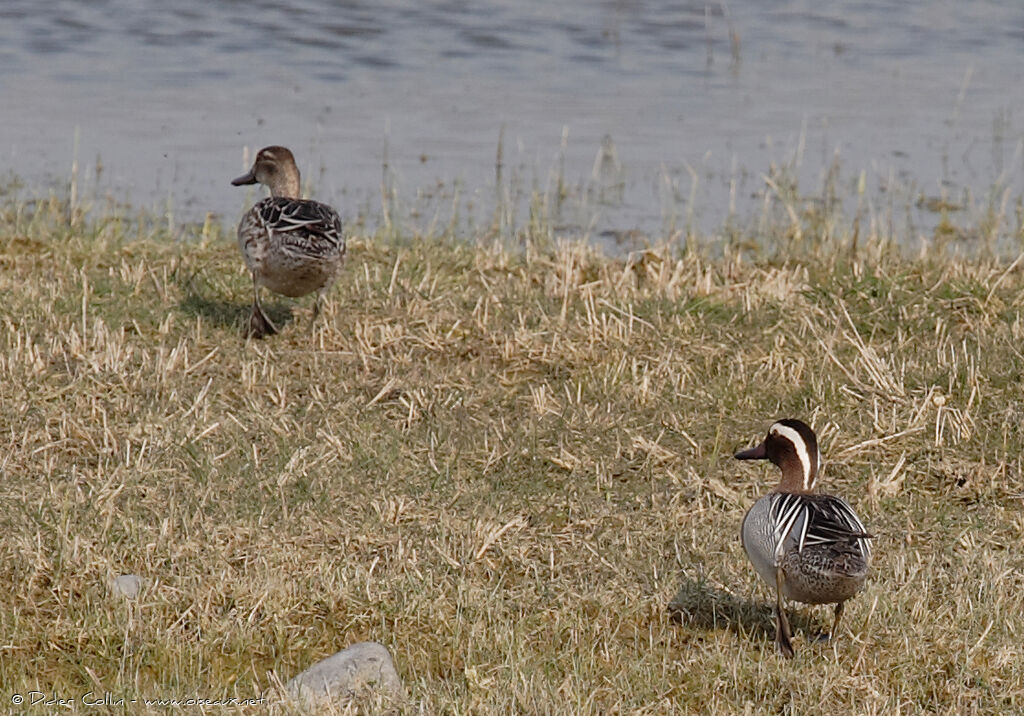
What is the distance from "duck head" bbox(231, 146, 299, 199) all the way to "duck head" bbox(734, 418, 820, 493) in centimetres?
410

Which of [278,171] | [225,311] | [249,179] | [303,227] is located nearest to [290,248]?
[303,227]

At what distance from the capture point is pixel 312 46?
53.1 ft

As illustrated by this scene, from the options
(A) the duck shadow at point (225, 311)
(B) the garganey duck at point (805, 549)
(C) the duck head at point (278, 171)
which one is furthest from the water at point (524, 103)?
(B) the garganey duck at point (805, 549)

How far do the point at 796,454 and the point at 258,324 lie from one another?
3276mm

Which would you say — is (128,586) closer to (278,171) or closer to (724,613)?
(724,613)

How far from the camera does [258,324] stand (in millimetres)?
7379

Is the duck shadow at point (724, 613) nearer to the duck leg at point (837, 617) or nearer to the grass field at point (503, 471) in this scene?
the grass field at point (503, 471)

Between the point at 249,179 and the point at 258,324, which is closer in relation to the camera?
the point at 258,324

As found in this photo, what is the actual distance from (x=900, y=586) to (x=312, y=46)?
12.3 m

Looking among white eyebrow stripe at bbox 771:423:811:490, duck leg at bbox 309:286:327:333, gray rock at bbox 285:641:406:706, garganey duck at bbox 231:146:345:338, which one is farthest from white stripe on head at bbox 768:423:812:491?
duck leg at bbox 309:286:327:333

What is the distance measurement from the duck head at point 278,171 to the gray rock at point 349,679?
14.0 feet

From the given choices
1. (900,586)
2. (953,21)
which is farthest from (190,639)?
(953,21)

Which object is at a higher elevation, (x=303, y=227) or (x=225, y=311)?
(x=303, y=227)

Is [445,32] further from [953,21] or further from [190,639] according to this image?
[190,639]
